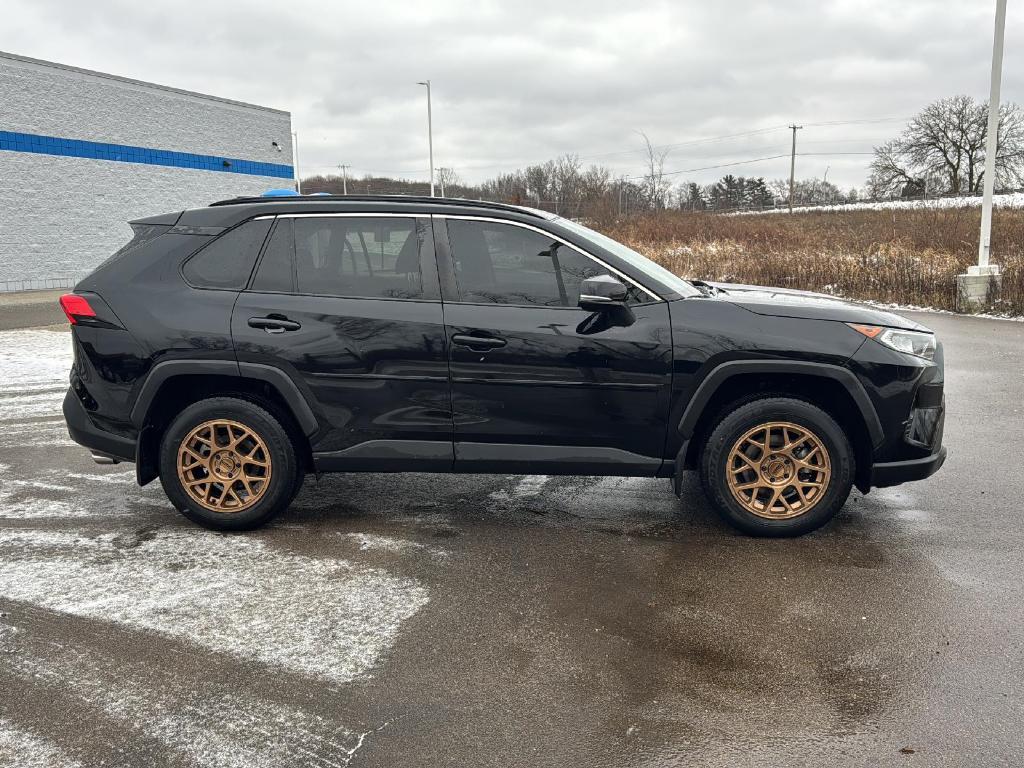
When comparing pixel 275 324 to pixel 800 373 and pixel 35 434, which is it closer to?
pixel 800 373

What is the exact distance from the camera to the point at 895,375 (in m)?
4.14

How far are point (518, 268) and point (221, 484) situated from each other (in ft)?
6.71

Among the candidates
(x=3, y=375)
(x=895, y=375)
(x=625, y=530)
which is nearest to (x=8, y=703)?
(x=625, y=530)

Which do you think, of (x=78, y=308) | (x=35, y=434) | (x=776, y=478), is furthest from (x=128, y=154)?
(x=776, y=478)

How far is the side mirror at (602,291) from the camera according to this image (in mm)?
4055

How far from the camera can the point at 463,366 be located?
14.0 ft

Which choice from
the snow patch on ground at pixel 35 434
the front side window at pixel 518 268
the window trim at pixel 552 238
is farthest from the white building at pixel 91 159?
the front side window at pixel 518 268

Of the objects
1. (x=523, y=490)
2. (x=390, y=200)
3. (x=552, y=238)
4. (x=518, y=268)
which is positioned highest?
(x=390, y=200)

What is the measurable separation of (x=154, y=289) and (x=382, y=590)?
2.14m

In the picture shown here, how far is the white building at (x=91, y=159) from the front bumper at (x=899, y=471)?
21002 mm

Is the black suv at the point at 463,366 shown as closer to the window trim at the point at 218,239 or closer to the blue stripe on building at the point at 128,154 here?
the window trim at the point at 218,239

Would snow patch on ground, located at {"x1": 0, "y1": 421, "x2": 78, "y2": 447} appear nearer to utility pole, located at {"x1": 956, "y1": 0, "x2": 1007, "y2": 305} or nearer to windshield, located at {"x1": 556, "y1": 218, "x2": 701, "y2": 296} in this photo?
windshield, located at {"x1": 556, "y1": 218, "x2": 701, "y2": 296}

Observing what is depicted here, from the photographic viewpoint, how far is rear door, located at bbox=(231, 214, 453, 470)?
4.30m

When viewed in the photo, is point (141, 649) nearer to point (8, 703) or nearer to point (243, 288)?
point (8, 703)
